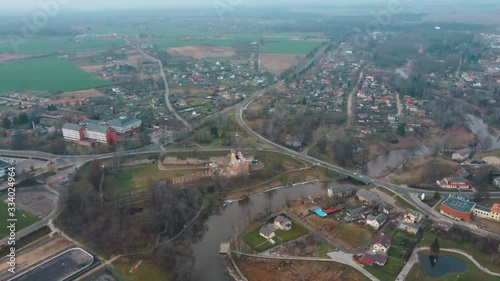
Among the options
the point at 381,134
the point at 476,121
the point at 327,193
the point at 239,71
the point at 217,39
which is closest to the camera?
the point at 327,193

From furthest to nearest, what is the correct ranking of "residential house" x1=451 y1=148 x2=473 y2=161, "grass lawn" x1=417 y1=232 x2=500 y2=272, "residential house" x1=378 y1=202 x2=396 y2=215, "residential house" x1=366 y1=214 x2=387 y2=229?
"residential house" x1=451 y1=148 x2=473 y2=161, "residential house" x1=378 y1=202 x2=396 y2=215, "residential house" x1=366 y1=214 x2=387 y2=229, "grass lawn" x1=417 y1=232 x2=500 y2=272

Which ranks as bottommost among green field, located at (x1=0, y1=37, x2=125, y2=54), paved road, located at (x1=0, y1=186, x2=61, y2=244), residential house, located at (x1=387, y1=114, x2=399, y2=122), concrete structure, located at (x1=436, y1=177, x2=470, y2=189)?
paved road, located at (x1=0, y1=186, x2=61, y2=244)

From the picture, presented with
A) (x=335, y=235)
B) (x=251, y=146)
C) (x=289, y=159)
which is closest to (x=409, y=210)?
(x=335, y=235)

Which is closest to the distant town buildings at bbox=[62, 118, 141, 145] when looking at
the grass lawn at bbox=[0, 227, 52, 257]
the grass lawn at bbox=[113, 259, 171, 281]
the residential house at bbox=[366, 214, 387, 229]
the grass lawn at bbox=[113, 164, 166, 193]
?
the grass lawn at bbox=[113, 164, 166, 193]

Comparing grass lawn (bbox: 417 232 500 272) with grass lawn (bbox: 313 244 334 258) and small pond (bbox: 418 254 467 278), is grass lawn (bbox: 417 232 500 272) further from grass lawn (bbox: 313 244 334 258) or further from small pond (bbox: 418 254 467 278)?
grass lawn (bbox: 313 244 334 258)

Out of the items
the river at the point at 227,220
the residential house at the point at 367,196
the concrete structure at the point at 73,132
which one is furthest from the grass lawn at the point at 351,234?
the concrete structure at the point at 73,132

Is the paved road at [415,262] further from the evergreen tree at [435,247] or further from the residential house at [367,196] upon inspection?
the residential house at [367,196]

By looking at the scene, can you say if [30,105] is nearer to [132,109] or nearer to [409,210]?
[132,109]
